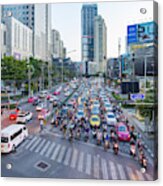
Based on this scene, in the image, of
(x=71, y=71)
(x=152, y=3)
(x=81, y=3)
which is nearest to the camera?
(x=152, y=3)

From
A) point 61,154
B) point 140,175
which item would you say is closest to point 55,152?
point 61,154

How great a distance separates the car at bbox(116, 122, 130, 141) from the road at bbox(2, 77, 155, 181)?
0.06m

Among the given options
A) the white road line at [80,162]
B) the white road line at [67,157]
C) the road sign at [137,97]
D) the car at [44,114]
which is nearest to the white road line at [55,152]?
the white road line at [67,157]

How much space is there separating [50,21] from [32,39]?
251 mm

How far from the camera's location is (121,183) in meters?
2.56

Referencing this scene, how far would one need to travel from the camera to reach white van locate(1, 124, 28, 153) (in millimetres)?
2754

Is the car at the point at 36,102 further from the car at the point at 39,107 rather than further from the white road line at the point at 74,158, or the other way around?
the white road line at the point at 74,158

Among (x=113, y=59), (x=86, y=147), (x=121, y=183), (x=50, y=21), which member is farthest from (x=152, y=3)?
(x=121, y=183)

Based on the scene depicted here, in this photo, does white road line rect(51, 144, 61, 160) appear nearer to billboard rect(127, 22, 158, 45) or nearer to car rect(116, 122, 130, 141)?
car rect(116, 122, 130, 141)

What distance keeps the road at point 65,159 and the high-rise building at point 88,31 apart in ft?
2.57

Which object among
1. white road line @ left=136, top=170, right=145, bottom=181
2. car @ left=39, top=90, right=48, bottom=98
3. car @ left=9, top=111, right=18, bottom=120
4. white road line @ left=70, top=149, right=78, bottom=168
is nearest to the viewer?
white road line @ left=136, top=170, right=145, bottom=181

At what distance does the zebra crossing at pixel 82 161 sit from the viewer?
8.37 feet

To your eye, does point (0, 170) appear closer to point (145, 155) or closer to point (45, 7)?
point (145, 155)

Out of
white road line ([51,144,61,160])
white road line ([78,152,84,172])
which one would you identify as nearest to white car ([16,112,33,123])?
white road line ([51,144,61,160])
